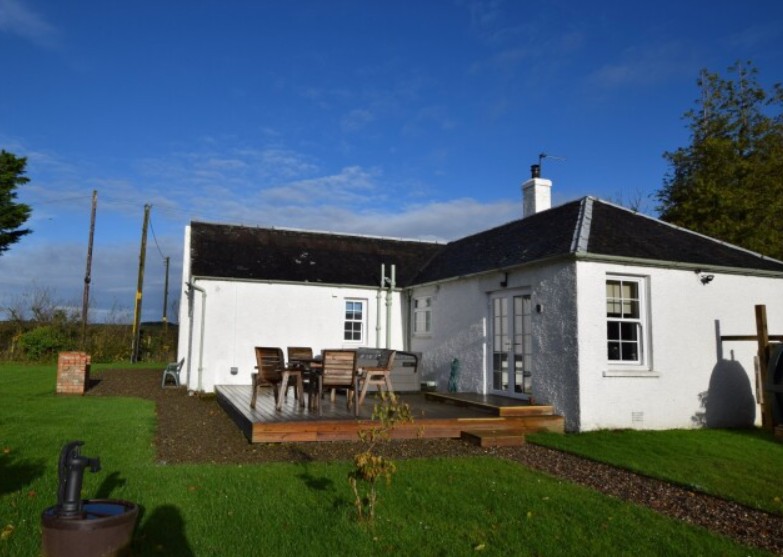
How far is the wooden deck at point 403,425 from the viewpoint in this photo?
893cm

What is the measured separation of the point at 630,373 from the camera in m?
10.4

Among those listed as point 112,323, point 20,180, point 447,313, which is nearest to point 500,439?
point 447,313

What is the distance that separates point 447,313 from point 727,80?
16.2 m

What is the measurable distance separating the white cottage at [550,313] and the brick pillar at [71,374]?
2.59 meters

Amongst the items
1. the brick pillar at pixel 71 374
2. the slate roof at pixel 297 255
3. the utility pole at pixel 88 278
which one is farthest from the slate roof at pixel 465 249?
the utility pole at pixel 88 278

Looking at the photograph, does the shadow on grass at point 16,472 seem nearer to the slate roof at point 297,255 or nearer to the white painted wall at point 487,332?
the white painted wall at point 487,332

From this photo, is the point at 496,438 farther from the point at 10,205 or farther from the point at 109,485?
the point at 10,205

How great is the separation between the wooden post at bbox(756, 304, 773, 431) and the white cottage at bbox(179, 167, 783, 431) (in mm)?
748

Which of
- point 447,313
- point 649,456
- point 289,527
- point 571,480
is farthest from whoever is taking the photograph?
point 447,313

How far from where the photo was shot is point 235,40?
12461 mm

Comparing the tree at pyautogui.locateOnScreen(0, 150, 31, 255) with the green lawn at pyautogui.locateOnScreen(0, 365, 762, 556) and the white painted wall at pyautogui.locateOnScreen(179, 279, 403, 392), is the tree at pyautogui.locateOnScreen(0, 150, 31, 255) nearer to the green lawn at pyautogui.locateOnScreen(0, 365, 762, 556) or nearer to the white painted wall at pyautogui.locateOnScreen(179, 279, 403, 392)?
the white painted wall at pyautogui.locateOnScreen(179, 279, 403, 392)

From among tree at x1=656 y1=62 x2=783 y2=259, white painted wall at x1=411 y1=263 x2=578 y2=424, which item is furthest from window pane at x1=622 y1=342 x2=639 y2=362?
tree at x1=656 y1=62 x2=783 y2=259

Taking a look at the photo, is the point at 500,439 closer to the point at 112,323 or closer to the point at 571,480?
the point at 571,480

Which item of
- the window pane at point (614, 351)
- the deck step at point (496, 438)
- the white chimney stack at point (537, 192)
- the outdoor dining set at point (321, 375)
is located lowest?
the deck step at point (496, 438)
